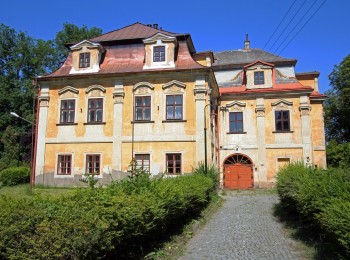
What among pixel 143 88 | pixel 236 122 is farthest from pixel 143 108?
pixel 236 122

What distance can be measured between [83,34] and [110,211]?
143 feet

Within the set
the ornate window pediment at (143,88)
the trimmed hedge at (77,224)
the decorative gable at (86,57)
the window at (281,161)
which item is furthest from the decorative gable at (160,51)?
the trimmed hedge at (77,224)

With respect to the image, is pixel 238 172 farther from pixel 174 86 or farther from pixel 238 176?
pixel 174 86

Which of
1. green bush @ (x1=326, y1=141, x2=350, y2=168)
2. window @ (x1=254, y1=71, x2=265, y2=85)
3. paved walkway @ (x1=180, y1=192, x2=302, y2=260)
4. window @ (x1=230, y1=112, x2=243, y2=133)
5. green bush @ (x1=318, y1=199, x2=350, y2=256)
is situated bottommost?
paved walkway @ (x1=180, y1=192, x2=302, y2=260)

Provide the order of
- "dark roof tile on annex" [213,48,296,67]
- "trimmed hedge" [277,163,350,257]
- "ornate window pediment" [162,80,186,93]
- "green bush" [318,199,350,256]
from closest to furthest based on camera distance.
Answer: "green bush" [318,199,350,256] < "trimmed hedge" [277,163,350,257] < "ornate window pediment" [162,80,186,93] < "dark roof tile on annex" [213,48,296,67]

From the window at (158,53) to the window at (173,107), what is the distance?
2.73 meters

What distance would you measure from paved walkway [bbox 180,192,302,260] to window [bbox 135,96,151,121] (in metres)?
9.88

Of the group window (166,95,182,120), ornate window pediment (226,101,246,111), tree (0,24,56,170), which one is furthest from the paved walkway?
tree (0,24,56,170)

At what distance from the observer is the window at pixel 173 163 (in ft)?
73.4

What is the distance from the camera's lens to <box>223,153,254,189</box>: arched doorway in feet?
89.0

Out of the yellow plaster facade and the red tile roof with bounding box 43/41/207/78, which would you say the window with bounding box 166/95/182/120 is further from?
the red tile roof with bounding box 43/41/207/78

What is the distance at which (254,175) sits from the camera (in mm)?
26938

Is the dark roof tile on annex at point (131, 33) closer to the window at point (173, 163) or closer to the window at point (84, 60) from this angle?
the window at point (84, 60)

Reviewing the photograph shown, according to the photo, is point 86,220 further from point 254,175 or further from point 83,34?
point 83,34
